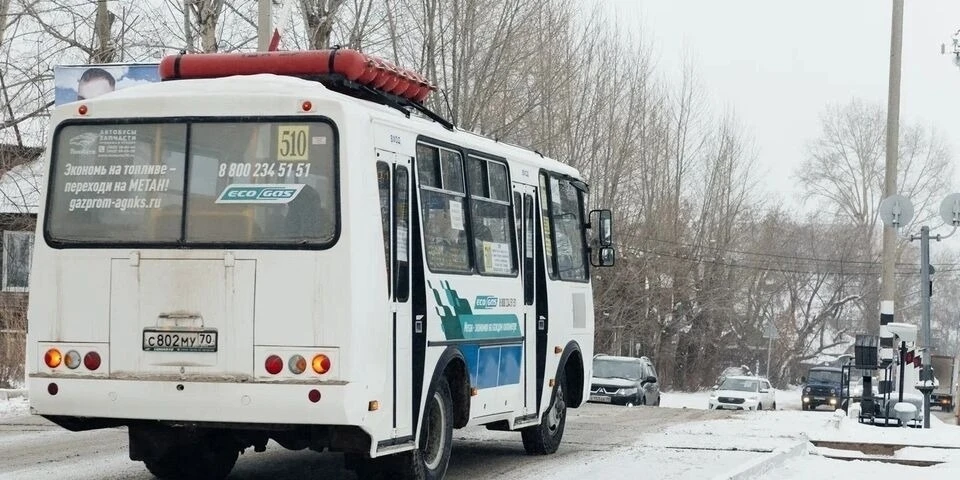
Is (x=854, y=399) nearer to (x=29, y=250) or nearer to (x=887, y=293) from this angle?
(x=887, y=293)

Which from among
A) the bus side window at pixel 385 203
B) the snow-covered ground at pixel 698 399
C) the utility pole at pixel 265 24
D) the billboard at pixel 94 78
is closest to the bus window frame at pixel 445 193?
the bus side window at pixel 385 203

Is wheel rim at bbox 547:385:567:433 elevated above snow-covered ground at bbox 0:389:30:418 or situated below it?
above

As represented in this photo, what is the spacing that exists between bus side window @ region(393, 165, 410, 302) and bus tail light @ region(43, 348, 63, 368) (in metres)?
2.34

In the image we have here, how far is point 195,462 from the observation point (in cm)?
1093

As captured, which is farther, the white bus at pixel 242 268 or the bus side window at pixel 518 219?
the bus side window at pixel 518 219

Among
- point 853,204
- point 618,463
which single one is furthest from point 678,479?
point 853,204

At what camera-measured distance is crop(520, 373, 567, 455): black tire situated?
537 inches

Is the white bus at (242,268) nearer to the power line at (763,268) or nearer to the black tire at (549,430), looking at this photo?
the black tire at (549,430)

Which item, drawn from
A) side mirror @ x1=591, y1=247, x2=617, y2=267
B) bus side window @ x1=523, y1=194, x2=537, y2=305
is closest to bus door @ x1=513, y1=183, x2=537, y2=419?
bus side window @ x1=523, y1=194, x2=537, y2=305

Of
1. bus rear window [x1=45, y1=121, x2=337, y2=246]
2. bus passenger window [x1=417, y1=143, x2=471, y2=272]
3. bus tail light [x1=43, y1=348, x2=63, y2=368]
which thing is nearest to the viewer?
bus rear window [x1=45, y1=121, x2=337, y2=246]

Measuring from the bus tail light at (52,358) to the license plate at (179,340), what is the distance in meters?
0.65

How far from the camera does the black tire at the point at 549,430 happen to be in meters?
13.6

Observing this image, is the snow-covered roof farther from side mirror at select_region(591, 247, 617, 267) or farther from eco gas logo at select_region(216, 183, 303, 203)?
eco gas logo at select_region(216, 183, 303, 203)

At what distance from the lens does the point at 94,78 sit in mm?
24734
